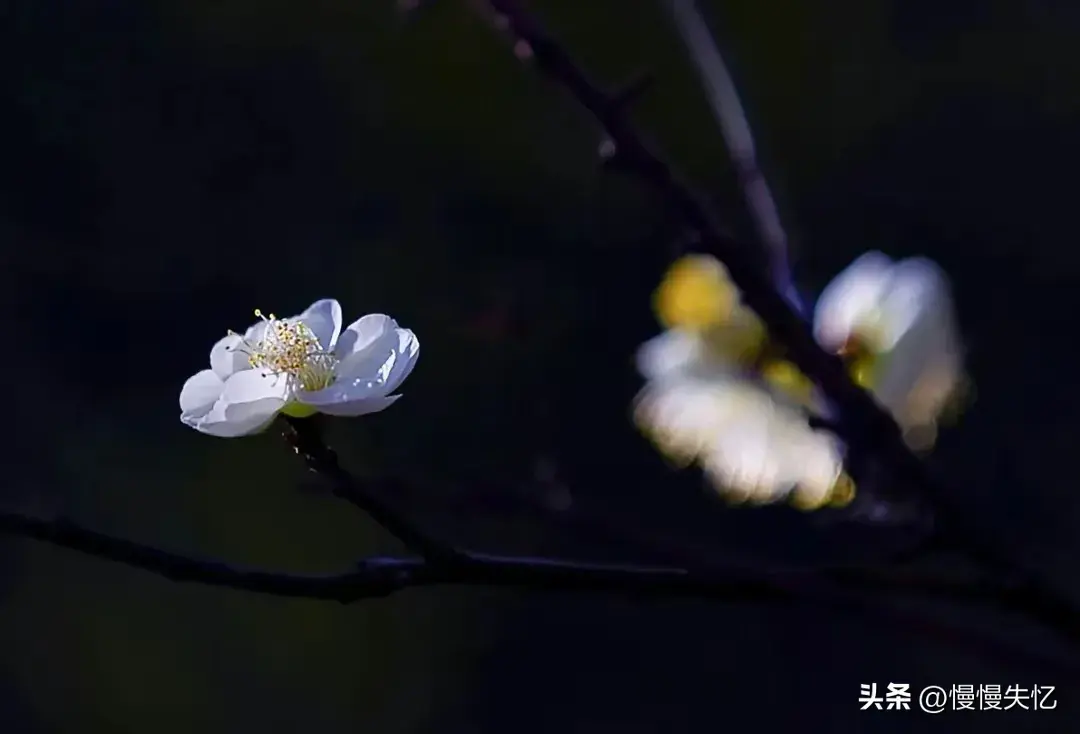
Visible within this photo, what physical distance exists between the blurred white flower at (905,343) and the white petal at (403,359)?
0.18 metres

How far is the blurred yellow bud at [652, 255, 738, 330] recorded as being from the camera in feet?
1.92

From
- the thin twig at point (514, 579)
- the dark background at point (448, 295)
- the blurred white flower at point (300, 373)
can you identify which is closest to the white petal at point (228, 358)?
the blurred white flower at point (300, 373)

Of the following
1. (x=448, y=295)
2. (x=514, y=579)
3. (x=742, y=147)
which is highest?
(x=448, y=295)

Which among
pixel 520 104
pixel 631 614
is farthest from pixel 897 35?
pixel 631 614

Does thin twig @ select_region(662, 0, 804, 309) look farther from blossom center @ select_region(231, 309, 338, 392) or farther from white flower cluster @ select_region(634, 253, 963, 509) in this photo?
blossom center @ select_region(231, 309, 338, 392)

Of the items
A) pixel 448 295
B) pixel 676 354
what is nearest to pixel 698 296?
pixel 676 354

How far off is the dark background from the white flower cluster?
753mm

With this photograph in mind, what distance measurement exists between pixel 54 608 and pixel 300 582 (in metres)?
1.30

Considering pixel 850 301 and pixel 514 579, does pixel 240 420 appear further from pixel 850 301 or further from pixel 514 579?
pixel 850 301

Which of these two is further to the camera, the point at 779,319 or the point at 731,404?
the point at 731,404

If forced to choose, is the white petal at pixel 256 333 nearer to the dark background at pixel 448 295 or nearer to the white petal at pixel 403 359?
the white petal at pixel 403 359

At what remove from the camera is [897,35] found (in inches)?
55.1

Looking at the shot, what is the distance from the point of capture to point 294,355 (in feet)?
1.61

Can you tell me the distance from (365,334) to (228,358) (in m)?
0.06
